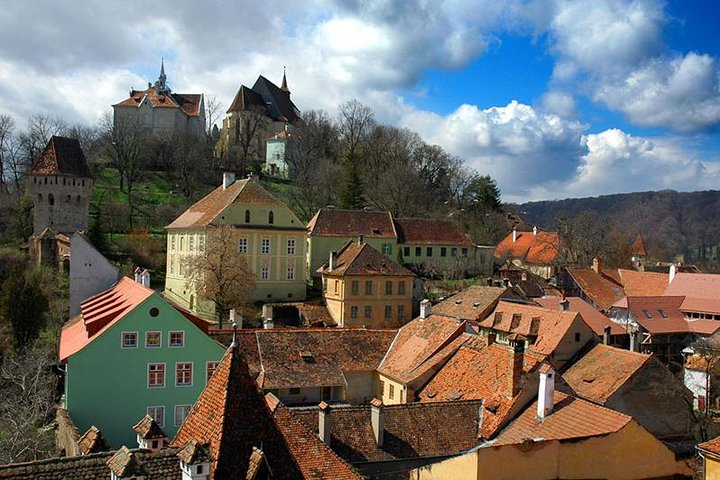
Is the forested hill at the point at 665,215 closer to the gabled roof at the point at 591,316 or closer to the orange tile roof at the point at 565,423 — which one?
the gabled roof at the point at 591,316

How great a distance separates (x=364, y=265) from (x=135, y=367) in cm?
2255

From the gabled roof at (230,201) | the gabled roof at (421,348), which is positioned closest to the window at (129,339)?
the gabled roof at (421,348)

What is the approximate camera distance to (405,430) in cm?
2216

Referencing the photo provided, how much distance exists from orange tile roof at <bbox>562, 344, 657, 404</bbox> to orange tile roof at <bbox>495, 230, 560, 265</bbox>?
3750 cm

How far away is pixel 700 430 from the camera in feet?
92.5

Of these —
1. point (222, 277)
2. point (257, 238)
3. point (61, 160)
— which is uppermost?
point (61, 160)

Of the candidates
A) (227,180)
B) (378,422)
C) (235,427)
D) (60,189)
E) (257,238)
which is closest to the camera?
(235,427)

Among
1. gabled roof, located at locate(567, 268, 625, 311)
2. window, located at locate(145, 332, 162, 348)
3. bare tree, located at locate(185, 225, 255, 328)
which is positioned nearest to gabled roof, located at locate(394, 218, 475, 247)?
gabled roof, located at locate(567, 268, 625, 311)

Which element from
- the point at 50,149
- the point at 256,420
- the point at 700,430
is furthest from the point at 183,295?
the point at 256,420

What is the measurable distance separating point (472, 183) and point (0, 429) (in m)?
72.3

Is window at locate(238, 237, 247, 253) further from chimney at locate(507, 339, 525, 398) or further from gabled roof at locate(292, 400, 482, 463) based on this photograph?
chimney at locate(507, 339, 525, 398)

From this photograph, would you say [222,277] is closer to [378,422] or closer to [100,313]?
[100,313]

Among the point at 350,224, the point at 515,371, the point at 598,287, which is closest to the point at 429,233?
the point at 350,224

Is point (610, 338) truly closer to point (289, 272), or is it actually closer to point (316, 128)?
point (289, 272)
